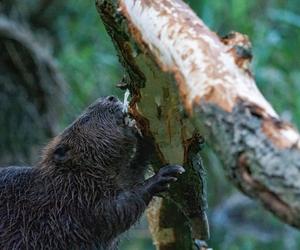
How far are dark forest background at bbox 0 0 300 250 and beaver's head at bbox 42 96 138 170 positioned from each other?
2.06 meters

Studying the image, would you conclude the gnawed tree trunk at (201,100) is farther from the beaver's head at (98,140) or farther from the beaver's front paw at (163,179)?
the beaver's head at (98,140)

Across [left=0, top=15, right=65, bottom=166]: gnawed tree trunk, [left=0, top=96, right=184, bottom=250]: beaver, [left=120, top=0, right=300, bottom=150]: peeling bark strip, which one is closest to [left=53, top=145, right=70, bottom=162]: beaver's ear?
[left=0, top=96, right=184, bottom=250]: beaver

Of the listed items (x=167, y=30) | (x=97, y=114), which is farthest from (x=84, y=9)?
(x=167, y=30)

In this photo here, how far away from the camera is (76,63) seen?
5684 millimetres

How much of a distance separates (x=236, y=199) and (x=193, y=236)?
4.65 metres

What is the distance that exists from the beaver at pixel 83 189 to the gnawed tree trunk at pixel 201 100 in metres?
0.26

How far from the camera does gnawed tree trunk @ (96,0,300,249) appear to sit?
1.49 metres

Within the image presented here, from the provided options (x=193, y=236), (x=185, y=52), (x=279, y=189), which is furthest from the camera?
(x=193, y=236)

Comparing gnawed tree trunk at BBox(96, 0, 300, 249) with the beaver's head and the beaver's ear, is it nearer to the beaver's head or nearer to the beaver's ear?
the beaver's head

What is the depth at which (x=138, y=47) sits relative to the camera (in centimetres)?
211

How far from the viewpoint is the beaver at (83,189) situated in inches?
105

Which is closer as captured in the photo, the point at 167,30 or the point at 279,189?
the point at 279,189

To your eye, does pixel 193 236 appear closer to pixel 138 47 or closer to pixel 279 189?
pixel 138 47

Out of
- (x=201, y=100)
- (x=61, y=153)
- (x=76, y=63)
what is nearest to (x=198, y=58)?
(x=201, y=100)
